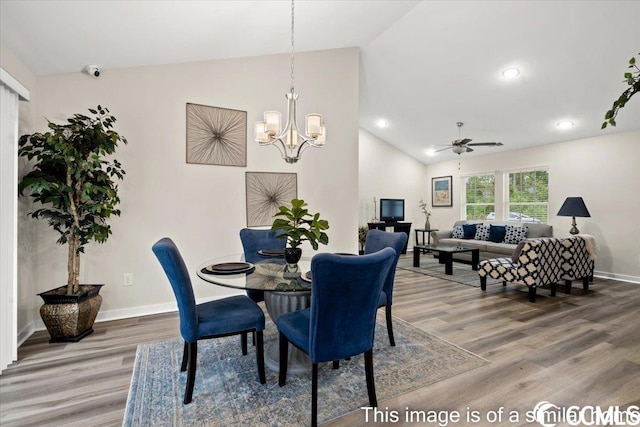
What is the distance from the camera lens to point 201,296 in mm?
3646

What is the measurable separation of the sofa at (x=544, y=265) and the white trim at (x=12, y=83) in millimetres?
5157

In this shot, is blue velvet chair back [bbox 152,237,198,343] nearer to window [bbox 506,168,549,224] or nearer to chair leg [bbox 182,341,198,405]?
chair leg [bbox 182,341,198,405]

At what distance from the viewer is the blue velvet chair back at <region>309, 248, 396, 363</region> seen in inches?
58.5

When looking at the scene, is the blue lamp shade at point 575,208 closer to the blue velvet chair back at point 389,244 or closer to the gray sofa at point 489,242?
the gray sofa at point 489,242

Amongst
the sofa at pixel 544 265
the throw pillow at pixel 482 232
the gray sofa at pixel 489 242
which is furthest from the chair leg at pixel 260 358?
the throw pillow at pixel 482 232

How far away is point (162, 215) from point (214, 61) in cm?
186

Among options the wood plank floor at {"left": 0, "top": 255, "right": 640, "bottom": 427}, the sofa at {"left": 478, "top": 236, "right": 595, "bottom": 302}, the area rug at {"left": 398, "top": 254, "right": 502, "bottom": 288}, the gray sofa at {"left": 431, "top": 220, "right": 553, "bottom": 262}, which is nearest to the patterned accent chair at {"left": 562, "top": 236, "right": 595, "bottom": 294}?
the sofa at {"left": 478, "top": 236, "right": 595, "bottom": 302}

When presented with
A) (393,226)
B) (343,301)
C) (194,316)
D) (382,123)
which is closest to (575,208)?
(393,226)

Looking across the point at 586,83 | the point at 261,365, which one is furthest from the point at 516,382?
the point at 586,83

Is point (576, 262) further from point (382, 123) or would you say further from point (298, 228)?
point (382, 123)

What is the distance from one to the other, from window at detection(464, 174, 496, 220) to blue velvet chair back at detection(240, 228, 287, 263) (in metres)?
5.77

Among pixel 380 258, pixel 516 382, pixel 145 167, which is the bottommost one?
pixel 516 382

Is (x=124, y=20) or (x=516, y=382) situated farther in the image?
(x=124, y=20)

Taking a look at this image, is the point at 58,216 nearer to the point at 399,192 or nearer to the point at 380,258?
the point at 380,258
